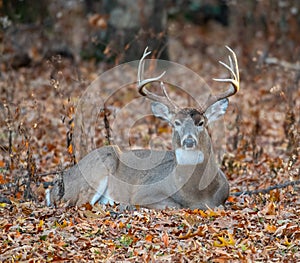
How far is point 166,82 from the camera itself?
41.9 ft

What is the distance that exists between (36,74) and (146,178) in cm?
599

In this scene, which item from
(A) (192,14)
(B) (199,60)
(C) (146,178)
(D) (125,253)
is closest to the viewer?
(D) (125,253)

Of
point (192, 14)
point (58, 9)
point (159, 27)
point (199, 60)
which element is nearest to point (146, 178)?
point (159, 27)

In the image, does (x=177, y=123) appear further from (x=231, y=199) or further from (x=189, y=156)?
(x=231, y=199)

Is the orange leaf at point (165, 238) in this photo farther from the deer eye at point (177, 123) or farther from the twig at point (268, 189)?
the twig at point (268, 189)

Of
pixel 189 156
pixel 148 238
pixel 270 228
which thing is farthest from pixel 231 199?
pixel 148 238

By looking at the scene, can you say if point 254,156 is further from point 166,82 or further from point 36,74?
point 36,74

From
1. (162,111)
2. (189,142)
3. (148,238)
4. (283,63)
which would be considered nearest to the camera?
(148,238)

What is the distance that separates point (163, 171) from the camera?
26.0 ft

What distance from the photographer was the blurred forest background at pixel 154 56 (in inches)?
313

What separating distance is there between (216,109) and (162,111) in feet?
1.81

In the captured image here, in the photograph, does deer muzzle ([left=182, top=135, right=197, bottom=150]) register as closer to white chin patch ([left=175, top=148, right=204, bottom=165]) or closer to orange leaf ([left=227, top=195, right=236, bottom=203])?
white chin patch ([left=175, top=148, right=204, bottom=165])

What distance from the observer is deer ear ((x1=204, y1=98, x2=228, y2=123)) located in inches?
304

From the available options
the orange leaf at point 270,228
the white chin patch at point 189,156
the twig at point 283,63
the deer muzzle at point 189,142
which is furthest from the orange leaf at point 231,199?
the twig at point 283,63
